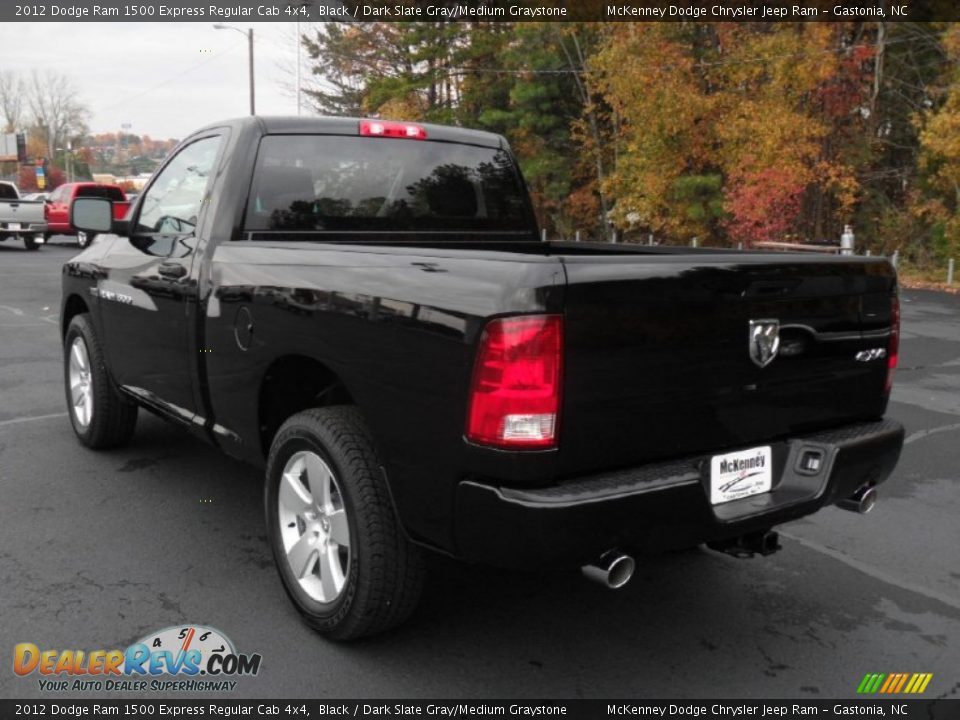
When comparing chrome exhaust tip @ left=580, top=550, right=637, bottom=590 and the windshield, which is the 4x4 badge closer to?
chrome exhaust tip @ left=580, top=550, right=637, bottom=590

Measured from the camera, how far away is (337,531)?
307cm

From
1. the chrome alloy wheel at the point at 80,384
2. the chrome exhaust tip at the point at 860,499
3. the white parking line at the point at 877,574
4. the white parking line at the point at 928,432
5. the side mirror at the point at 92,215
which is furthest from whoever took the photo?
the white parking line at the point at 928,432

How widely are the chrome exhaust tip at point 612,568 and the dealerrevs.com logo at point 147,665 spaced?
1.21m

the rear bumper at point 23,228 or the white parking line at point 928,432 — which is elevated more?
the rear bumper at point 23,228

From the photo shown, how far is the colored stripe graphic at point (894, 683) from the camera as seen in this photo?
2.88 m

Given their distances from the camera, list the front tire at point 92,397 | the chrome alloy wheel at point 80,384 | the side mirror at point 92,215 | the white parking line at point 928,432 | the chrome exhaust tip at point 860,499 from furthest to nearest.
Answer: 1. the white parking line at point 928,432
2. the chrome alloy wheel at point 80,384
3. the front tire at point 92,397
4. the side mirror at point 92,215
5. the chrome exhaust tip at point 860,499

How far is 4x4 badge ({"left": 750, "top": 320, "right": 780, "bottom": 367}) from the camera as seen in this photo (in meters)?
2.82

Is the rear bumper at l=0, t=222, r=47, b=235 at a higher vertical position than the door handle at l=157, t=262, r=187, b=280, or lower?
lower

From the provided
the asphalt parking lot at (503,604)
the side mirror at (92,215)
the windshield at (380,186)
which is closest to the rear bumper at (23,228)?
the asphalt parking lot at (503,604)

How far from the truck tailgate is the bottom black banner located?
80cm

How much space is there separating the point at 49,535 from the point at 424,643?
6.67 ft

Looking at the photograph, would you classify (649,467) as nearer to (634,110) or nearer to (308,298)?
(308,298)

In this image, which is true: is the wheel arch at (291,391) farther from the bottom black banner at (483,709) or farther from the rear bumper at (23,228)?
the rear bumper at (23,228)

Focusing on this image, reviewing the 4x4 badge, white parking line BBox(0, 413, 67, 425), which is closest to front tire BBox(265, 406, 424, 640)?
the 4x4 badge
